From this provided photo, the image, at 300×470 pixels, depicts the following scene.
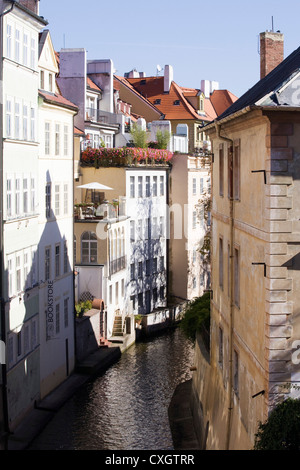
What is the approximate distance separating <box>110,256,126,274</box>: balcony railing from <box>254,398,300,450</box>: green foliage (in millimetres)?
34393

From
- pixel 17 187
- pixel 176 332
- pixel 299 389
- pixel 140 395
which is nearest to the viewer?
pixel 299 389

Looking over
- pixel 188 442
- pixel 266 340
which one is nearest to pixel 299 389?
pixel 266 340

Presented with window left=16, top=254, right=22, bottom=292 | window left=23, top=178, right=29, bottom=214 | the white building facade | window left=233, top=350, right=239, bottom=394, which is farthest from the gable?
window left=233, top=350, right=239, bottom=394

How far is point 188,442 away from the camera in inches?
1149

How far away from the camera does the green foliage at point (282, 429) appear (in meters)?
17.0

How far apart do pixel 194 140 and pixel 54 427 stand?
52541 millimetres

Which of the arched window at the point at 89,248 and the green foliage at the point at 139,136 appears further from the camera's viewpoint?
the green foliage at the point at 139,136

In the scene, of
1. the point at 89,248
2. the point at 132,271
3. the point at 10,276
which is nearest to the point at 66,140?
the point at 89,248

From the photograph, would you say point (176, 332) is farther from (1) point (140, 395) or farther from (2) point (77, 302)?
(1) point (140, 395)

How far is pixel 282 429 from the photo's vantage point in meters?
17.2

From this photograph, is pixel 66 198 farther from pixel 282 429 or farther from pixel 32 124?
pixel 282 429

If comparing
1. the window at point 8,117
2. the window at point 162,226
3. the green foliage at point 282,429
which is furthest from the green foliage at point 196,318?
the window at point 162,226

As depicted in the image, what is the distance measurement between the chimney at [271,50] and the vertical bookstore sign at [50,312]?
12764 millimetres

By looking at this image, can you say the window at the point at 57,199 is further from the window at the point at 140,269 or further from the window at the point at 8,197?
the window at the point at 140,269
